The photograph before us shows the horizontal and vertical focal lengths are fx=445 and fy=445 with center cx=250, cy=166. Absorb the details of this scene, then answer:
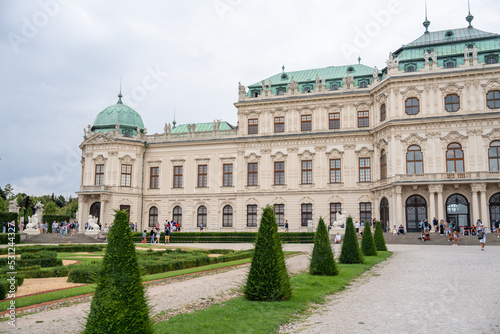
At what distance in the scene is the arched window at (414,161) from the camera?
130 ft

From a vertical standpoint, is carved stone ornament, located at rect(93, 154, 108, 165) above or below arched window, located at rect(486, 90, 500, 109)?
below

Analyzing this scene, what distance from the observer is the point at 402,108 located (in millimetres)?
40812

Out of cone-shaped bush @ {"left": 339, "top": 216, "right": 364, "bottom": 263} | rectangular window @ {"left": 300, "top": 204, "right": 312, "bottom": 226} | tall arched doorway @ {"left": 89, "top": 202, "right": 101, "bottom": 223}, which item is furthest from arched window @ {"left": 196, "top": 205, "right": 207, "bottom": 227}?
cone-shaped bush @ {"left": 339, "top": 216, "right": 364, "bottom": 263}

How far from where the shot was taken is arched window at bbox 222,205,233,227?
47.0m

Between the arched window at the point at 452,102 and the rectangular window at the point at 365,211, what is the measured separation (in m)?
11.3

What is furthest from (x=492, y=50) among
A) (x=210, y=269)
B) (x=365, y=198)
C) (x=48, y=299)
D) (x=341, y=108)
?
(x=48, y=299)

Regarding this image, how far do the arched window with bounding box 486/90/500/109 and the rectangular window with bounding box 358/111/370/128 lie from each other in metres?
10.6

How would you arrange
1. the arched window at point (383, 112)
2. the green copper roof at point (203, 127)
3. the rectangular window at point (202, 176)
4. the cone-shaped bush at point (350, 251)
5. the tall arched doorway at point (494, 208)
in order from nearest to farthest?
the cone-shaped bush at point (350, 251) → the tall arched doorway at point (494, 208) → the arched window at point (383, 112) → the rectangular window at point (202, 176) → the green copper roof at point (203, 127)

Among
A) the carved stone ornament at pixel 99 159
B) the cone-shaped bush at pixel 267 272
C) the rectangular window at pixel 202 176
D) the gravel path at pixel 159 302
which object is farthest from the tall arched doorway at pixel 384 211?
the cone-shaped bush at pixel 267 272

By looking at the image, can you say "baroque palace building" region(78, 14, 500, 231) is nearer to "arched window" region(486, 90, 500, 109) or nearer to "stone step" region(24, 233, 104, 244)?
"arched window" region(486, 90, 500, 109)

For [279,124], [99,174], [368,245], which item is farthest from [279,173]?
[368,245]

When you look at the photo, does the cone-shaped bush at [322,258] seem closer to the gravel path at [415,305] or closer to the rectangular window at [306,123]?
the gravel path at [415,305]

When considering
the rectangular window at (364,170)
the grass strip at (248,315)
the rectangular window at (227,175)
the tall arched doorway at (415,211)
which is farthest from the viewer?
the rectangular window at (227,175)

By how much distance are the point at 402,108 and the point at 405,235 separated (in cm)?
1202
